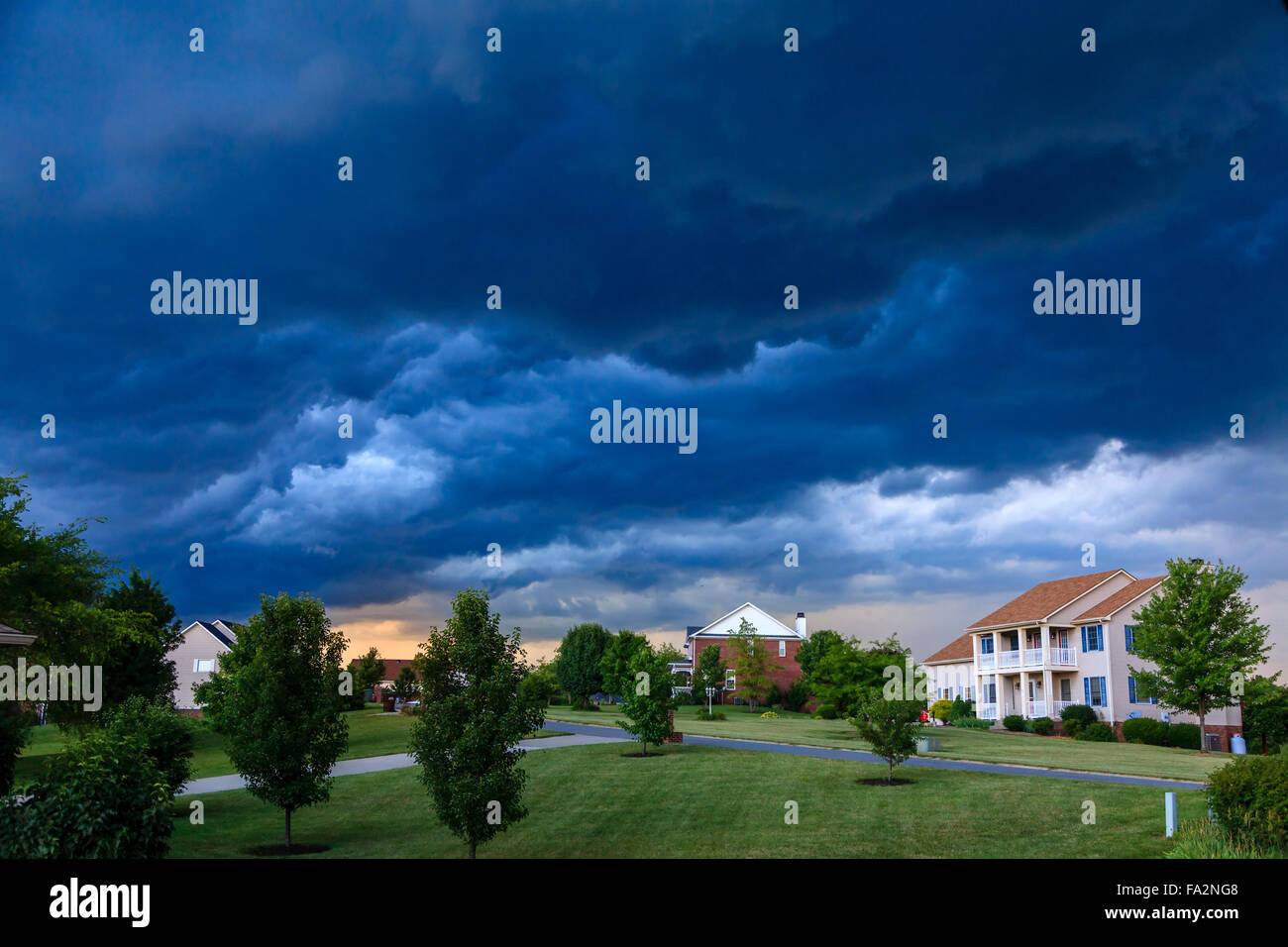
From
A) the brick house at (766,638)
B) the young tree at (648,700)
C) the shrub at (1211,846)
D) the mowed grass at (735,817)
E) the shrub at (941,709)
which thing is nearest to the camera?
the shrub at (1211,846)

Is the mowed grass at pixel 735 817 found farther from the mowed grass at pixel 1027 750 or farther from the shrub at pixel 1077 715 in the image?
the shrub at pixel 1077 715

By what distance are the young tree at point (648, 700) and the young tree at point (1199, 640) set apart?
26106mm

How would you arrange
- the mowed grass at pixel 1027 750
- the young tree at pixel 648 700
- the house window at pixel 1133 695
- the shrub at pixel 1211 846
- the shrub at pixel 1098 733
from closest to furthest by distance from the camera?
the shrub at pixel 1211 846
the mowed grass at pixel 1027 750
the young tree at pixel 648 700
the shrub at pixel 1098 733
the house window at pixel 1133 695

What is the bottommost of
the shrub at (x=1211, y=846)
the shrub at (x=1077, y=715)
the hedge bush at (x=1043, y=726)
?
the hedge bush at (x=1043, y=726)

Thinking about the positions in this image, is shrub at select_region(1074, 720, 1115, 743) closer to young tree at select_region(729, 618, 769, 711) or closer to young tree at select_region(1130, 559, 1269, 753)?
young tree at select_region(1130, 559, 1269, 753)

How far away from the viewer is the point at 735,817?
21266mm

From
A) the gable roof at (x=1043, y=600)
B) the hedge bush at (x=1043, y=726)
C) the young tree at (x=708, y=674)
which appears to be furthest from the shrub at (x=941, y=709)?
the young tree at (x=708, y=674)

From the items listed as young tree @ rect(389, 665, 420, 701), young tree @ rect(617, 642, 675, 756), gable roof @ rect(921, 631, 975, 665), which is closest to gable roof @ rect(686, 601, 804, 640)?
gable roof @ rect(921, 631, 975, 665)

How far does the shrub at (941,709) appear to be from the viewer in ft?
197

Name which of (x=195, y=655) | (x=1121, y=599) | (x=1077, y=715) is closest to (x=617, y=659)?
(x=195, y=655)

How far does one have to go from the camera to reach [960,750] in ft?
115
